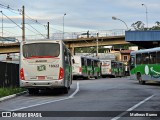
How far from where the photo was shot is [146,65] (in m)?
33.4

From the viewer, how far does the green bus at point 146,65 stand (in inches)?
1253

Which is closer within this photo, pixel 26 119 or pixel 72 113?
pixel 26 119

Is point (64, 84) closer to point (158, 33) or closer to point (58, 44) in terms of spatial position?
point (58, 44)

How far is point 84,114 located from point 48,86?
843cm

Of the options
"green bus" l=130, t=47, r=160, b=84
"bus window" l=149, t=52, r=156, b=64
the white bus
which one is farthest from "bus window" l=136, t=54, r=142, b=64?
the white bus

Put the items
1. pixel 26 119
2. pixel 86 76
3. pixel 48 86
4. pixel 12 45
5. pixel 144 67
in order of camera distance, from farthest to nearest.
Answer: pixel 12 45, pixel 86 76, pixel 144 67, pixel 48 86, pixel 26 119

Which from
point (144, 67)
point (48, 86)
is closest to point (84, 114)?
point (48, 86)

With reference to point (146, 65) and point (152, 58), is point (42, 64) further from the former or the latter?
point (146, 65)

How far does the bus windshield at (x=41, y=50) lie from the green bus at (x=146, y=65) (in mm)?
12277

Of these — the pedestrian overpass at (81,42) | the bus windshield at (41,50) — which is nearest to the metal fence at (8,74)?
the bus windshield at (41,50)

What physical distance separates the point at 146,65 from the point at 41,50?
1398cm

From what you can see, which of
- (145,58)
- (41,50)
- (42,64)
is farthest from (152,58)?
(42,64)

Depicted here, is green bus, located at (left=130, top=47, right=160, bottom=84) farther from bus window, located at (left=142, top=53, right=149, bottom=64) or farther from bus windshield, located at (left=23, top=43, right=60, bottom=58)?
bus windshield, located at (left=23, top=43, right=60, bottom=58)

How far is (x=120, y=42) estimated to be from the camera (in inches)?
3492
